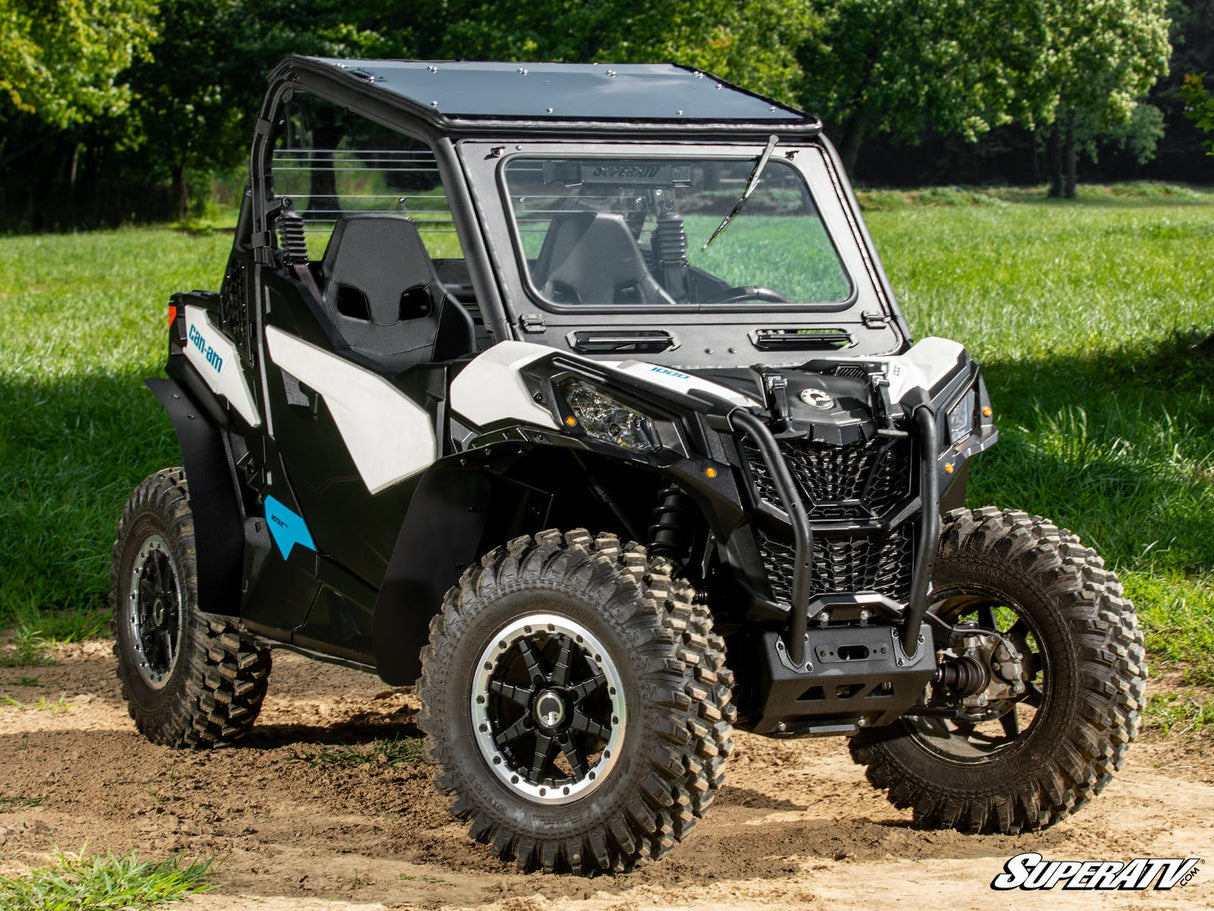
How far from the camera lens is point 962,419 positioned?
14.9ft

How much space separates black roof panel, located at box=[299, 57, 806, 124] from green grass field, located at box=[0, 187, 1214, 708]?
10.4ft

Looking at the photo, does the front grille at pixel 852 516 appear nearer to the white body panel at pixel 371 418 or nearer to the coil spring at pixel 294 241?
the white body panel at pixel 371 418

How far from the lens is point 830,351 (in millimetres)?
4926

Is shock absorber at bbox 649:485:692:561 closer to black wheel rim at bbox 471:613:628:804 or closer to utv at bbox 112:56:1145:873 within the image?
utv at bbox 112:56:1145:873

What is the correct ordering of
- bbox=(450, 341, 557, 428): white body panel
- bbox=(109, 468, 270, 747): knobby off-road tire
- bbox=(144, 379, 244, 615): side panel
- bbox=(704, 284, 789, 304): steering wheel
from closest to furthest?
bbox=(450, 341, 557, 428): white body panel, bbox=(704, 284, 789, 304): steering wheel, bbox=(144, 379, 244, 615): side panel, bbox=(109, 468, 270, 747): knobby off-road tire

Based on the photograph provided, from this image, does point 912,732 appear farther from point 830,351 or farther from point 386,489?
point 386,489

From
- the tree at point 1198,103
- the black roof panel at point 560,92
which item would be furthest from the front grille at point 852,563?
→ the tree at point 1198,103

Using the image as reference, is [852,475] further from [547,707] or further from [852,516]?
[547,707]


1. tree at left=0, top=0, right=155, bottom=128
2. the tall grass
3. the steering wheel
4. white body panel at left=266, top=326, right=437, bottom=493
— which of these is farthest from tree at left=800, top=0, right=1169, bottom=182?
white body panel at left=266, top=326, right=437, bottom=493

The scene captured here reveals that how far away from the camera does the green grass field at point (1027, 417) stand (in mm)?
8195

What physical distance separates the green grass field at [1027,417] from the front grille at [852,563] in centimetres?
295

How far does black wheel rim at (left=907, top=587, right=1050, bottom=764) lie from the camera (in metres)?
4.67

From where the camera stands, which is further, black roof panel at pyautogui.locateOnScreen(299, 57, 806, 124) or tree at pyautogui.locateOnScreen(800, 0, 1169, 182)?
tree at pyautogui.locateOnScreen(800, 0, 1169, 182)

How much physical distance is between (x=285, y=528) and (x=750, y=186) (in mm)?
1898
